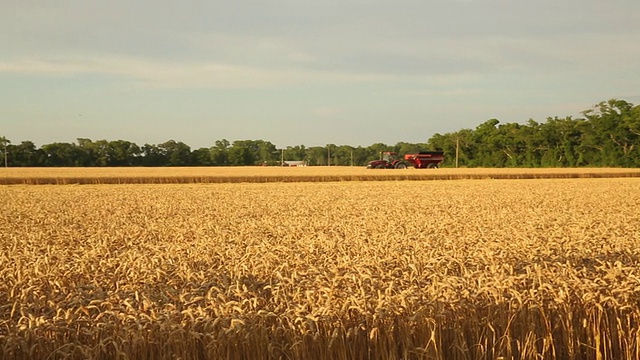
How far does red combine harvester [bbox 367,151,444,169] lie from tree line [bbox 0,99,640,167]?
946 inches

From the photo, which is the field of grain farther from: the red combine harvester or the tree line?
the tree line

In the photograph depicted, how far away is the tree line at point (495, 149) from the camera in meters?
74.6

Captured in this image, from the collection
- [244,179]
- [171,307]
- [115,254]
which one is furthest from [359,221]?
[244,179]

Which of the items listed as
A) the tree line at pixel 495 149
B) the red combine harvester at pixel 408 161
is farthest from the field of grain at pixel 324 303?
the tree line at pixel 495 149

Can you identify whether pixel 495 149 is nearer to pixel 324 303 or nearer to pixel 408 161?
pixel 408 161

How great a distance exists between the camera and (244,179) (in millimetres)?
46250

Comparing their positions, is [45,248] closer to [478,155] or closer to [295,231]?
[295,231]

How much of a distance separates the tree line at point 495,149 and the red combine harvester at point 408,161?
24025mm

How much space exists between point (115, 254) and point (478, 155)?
86447 mm

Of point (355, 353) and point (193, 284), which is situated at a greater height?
point (193, 284)

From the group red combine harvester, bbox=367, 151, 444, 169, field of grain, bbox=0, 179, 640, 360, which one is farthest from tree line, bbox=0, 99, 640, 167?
field of grain, bbox=0, 179, 640, 360

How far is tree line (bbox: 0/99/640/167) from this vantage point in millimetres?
74625

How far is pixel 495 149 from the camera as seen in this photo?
3474 inches

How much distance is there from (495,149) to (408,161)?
2971 centimetres
